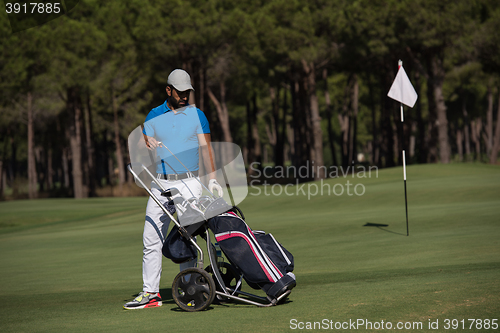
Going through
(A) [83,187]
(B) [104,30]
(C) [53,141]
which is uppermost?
(B) [104,30]

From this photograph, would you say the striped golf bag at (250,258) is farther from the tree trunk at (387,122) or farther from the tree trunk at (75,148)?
Answer: the tree trunk at (387,122)

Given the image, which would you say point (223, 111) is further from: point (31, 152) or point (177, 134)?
point (177, 134)

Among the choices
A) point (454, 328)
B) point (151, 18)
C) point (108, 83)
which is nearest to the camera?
point (454, 328)

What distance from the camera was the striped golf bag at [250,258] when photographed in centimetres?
493

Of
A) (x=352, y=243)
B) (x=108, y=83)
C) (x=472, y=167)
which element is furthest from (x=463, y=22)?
(x=352, y=243)

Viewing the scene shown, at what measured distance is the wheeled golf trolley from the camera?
495 centimetres

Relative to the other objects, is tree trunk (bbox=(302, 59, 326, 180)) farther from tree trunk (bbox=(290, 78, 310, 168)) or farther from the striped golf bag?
the striped golf bag

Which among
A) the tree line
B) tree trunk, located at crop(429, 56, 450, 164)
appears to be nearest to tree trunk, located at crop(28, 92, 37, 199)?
the tree line

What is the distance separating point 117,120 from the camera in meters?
41.3

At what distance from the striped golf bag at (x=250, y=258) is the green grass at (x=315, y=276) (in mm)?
223

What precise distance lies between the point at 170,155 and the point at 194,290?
4.38ft

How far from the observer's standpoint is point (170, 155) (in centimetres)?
539

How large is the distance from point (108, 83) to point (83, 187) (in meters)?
7.51

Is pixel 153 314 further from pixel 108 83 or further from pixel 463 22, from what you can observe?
pixel 108 83
